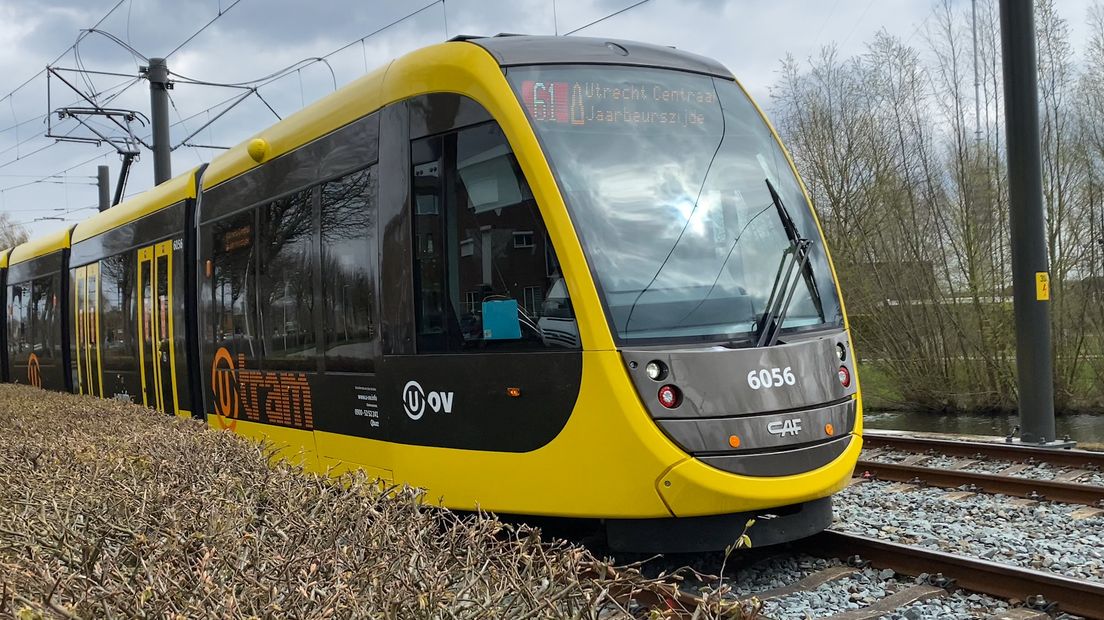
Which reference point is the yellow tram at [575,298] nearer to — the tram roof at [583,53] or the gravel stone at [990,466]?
the tram roof at [583,53]

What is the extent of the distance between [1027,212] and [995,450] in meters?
2.59

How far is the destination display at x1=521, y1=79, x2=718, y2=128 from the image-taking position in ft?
18.5

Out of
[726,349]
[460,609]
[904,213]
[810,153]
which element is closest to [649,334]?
[726,349]

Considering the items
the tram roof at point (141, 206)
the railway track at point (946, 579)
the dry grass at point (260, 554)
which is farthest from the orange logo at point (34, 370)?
the railway track at point (946, 579)

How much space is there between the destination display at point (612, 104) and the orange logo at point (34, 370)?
42.0ft

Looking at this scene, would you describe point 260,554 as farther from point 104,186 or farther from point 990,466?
point 104,186

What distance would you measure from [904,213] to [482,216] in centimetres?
1508

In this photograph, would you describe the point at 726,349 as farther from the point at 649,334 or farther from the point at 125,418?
the point at 125,418

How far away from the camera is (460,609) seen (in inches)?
83.2

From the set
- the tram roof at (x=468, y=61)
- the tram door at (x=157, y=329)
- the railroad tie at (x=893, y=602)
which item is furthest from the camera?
the tram door at (x=157, y=329)

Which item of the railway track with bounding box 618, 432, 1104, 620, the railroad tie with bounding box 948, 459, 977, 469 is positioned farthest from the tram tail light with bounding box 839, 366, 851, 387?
the railroad tie with bounding box 948, 459, 977, 469

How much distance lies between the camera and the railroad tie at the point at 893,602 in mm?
4717

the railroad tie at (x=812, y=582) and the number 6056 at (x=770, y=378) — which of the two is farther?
the number 6056 at (x=770, y=378)

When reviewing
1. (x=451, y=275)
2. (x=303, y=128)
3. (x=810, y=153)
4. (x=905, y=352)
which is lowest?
(x=905, y=352)
